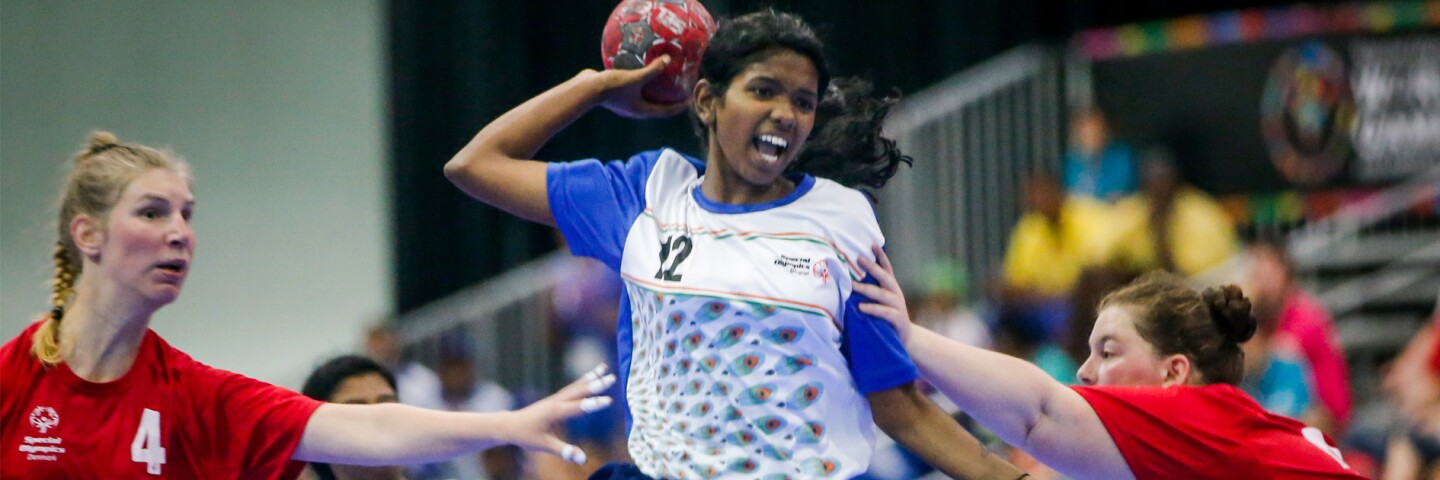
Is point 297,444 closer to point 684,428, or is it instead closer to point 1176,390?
point 684,428

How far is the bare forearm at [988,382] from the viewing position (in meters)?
3.49

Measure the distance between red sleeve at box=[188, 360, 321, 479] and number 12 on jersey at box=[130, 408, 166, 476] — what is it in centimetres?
12

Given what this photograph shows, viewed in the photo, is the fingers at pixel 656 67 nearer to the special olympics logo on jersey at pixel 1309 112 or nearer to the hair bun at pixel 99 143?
the hair bun at pixel 99 143

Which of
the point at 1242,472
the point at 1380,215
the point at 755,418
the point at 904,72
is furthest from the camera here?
the point at 904,72

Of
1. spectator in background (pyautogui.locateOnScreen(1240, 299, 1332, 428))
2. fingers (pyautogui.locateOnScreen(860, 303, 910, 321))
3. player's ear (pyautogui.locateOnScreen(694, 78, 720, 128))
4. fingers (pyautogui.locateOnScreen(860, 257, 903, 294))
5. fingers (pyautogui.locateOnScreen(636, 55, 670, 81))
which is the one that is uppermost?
fingers (pyautogui.locateOnScreen(636, 55, 670, 81))

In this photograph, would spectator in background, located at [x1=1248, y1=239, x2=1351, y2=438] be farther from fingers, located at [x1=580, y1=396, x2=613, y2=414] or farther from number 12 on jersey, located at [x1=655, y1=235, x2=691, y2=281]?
fingers, located at [x1=580, y1=396, x2=613, y2=414]

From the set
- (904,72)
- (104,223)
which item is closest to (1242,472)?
(104,223)

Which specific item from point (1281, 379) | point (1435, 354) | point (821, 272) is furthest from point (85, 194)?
point (1435, 354)

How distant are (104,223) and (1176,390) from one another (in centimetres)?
234

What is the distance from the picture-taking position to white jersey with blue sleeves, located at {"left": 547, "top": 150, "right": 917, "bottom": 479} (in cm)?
321

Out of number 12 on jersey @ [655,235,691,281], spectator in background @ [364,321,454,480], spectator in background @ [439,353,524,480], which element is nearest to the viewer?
number 12 on jersey @ [655,235,691,281]

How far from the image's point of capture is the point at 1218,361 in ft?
12.8

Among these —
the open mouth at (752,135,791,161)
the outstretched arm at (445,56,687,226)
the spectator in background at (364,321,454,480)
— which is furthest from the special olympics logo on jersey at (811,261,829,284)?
the spectator in background at (364,321,454,480)

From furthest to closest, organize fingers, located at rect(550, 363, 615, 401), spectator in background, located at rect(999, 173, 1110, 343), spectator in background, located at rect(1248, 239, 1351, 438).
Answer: spectator in background, located at rect(999, 173, 1110, 343), spectator in background, located at rect(1248, 239, 1351, 438), fingers, located at rect(550, 363, 615, 401)
